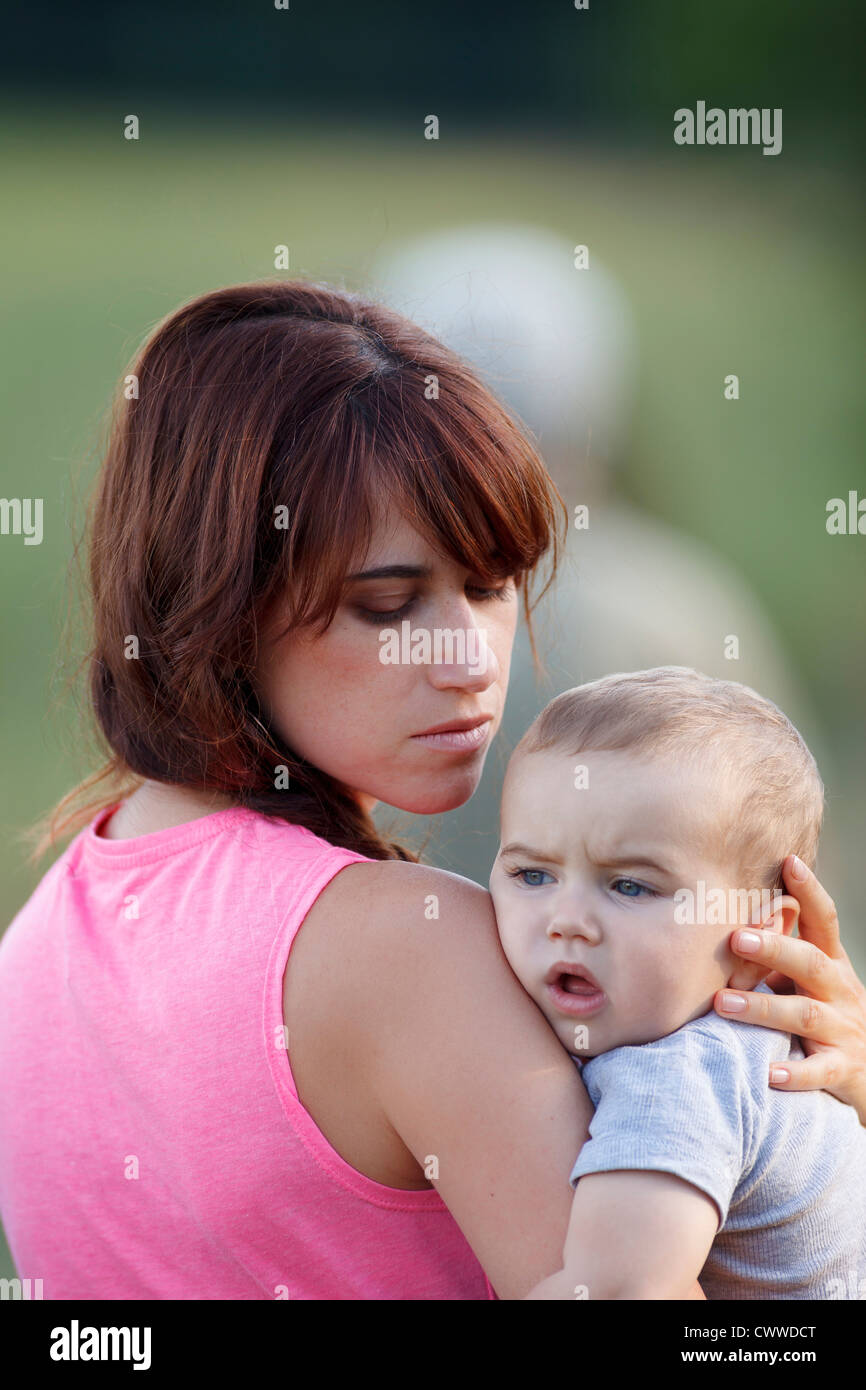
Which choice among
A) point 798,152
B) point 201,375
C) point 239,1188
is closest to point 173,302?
point 798,152

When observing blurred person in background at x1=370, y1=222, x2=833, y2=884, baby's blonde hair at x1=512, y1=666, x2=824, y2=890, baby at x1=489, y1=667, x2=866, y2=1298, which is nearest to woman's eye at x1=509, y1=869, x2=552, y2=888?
baby at x1=489, y1=667, x2=866, y2=1298

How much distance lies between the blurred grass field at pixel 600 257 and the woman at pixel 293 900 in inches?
186

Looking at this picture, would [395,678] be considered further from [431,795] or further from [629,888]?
[629,888]

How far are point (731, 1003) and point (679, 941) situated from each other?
8 cm

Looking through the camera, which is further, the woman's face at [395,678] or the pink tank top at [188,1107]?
the woman's face at [395,678]

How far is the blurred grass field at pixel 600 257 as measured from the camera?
669cm

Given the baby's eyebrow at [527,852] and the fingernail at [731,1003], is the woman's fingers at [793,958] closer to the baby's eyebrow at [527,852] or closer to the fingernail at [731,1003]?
the fingernail at [731,1003]

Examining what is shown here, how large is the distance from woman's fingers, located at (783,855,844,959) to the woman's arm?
0.27 m

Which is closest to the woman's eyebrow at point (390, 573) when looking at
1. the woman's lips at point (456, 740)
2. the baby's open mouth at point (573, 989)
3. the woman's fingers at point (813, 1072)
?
the woman's lips at point (456, 740)

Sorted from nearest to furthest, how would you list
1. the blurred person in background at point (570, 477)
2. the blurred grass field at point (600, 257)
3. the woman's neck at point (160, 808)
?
the woman's neck at point (160, 808)
the blurred person in background at point (570, 477)
the blurred grass field at point (600, 257)

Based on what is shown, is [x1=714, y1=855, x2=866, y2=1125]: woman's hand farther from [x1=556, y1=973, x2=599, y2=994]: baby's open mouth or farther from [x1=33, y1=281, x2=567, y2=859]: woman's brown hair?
[x1=33, y1=281, x2=567, y2=859]: woman's brown hair

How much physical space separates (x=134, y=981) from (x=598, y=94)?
8389mm

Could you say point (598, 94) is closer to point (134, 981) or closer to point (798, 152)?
point (798, 152)

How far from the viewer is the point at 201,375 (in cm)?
127
